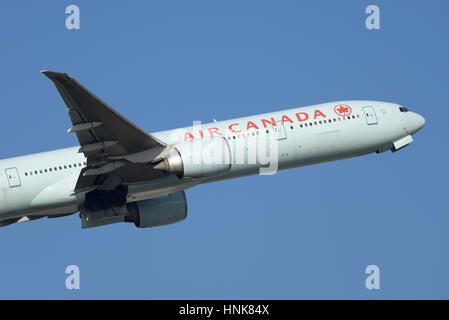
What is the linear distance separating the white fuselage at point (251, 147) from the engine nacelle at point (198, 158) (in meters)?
1.28

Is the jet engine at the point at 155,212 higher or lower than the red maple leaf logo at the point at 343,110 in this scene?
lower

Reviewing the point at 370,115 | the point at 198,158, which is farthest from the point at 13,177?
the point at 370,115

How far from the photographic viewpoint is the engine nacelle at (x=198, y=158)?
129 ft

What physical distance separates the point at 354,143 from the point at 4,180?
59.3ft

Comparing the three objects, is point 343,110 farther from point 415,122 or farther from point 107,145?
point 107,145

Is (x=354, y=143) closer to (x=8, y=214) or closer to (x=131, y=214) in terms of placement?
(x=131, y=214)

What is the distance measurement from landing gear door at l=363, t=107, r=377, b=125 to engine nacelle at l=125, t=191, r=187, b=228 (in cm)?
1091

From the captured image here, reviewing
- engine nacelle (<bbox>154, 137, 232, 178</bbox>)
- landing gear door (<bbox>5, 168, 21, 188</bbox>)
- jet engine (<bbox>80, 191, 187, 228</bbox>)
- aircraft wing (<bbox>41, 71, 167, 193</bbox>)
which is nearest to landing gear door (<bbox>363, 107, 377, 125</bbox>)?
engine nacelle (<bbox>154, 137, 232, 178</bbox>)

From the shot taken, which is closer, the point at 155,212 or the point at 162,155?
the point at 162,155

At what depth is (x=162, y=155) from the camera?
4000cm

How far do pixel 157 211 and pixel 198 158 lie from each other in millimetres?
6973

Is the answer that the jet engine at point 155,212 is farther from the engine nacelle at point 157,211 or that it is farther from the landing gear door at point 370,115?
the landing gear door at point 370,115

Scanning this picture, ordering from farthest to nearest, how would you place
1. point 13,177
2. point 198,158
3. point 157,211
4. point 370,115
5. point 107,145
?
point 157,211 → point 370,115 → point 13,177 → point 198,158 → point 107,145

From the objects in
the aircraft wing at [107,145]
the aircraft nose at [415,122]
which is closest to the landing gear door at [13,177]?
the aircraft wing at [107,145]
